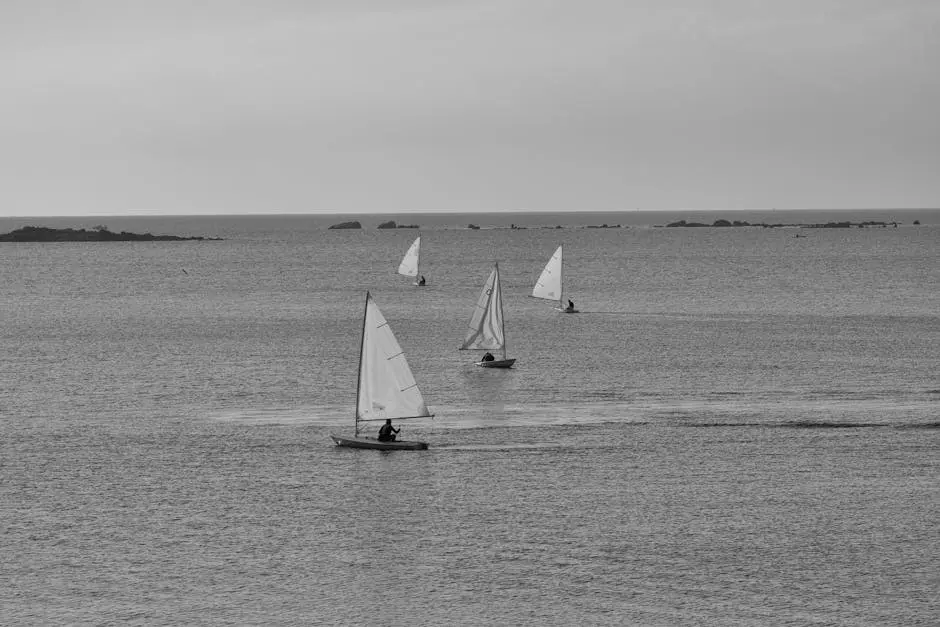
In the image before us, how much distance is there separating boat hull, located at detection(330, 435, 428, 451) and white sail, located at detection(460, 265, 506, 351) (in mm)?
33718

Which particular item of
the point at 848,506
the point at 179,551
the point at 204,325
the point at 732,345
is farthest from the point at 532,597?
the point at 204,325

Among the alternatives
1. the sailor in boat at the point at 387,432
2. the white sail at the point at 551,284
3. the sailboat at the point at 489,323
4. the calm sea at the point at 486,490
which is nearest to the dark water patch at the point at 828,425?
the calm sea at the point at 486,490

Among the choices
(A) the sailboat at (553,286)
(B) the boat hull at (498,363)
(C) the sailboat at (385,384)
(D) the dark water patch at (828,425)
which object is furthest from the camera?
(A) the sailboat at (553,286)

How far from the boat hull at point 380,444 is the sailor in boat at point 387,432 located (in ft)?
0.84

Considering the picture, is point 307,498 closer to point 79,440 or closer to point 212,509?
point 212,509

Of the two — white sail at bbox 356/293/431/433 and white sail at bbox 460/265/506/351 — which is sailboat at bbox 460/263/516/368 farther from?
white sail at bbox 356/293/431/433

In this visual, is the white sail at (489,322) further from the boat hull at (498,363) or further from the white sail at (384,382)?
the white sail at (384,382)

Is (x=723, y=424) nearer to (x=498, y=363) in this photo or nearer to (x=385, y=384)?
(x=385, y=384)

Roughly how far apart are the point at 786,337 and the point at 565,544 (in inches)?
2850

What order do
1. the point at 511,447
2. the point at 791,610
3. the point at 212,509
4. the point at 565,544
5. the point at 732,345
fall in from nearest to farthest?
the point at 791,610 → the point at 565,544 → the point at 212,509 → the point at 511,447 → the point at 732,345

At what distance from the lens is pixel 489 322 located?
331 feet

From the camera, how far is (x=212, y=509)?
5609 cm

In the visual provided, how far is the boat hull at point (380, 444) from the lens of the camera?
217 feet

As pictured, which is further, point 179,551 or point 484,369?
point 484,369
